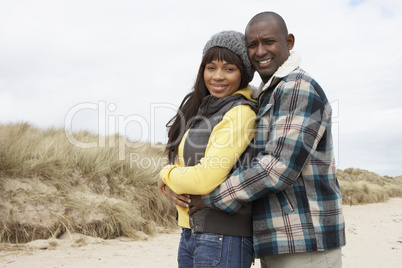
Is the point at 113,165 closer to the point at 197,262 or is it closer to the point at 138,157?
the point at 138,157

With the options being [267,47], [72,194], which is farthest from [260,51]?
[72,194]

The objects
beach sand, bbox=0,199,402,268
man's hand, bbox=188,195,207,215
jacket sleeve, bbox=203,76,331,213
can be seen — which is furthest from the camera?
beach sand, bbox=0,199,402,268

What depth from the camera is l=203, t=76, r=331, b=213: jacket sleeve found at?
202 cm

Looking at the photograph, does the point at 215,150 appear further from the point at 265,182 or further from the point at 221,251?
the point at 221,251

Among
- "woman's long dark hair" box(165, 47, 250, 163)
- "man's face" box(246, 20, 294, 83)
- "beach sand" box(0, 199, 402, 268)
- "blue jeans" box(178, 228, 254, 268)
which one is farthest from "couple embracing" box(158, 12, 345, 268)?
"beach sand" box(0, 199, 402, 268)

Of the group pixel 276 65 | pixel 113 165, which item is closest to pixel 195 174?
pixel 276 65

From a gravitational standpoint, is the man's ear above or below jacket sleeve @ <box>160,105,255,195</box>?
above

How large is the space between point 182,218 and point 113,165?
18.6 ft

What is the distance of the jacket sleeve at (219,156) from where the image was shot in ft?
6.84

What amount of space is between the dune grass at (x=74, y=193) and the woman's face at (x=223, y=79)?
4231mm

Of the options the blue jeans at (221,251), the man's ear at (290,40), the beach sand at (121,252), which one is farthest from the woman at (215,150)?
the beach sand at (121,252)

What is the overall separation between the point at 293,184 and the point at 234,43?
3.29ft

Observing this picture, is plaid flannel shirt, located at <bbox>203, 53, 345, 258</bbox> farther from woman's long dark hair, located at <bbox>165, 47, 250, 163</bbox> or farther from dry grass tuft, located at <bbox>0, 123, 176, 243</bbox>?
dry grass tuft, located at <bbox>0, 123, 176, 243</bbox>

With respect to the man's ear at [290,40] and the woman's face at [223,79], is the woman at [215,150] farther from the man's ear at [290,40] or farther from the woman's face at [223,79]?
the man's ear at [290,40]
